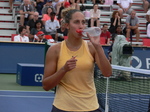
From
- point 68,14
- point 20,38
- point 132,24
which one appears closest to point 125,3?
point 132,24

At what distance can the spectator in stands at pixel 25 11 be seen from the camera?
858 inches

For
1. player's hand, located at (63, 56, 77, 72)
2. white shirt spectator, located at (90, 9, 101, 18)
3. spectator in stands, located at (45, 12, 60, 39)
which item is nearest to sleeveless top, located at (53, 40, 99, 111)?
player's hand, located at (63, 56, 77, 72)

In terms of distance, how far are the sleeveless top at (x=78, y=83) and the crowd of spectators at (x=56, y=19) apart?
14472 millimetres

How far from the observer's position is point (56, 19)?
21266 millimetres

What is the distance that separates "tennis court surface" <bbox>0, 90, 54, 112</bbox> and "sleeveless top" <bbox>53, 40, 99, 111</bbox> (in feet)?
20.2

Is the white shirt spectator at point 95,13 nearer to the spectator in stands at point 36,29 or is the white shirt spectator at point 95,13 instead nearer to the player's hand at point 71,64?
the spectator in stands at point 36,29

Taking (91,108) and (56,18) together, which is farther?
(56,18)

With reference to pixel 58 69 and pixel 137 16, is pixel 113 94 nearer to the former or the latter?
pixel 58 69

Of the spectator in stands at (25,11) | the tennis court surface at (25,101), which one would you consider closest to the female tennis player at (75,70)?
the tennis court surface at (25,101)

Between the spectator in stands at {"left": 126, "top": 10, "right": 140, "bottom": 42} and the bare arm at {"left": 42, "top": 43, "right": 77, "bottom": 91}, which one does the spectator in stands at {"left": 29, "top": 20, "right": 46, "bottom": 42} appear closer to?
the spectator in stands at {"left": 126, "top": 10, "right": 140, "bottom": 42}

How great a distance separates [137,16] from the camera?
83.5 ft

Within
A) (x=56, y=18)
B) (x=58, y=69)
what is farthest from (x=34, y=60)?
(x=58, y=69)

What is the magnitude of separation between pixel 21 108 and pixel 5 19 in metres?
12.8

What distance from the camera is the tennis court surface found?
10.9 m
